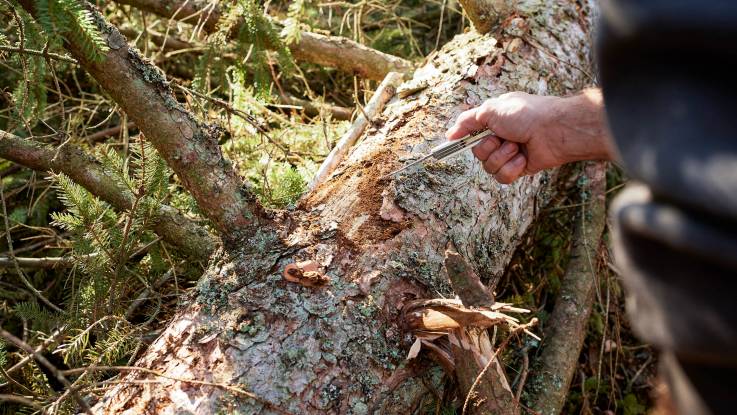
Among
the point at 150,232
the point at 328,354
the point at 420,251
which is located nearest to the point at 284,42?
the point at 150,232

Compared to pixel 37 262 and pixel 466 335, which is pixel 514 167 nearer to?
pixel 466 335

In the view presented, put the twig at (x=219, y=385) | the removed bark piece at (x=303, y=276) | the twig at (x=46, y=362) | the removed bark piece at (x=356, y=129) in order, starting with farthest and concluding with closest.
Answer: the removed bark piece at (x=356, y=129)
the removed bark piece at (x=303, y=276)
the twig at (x=219, y=385)
the twig at (x=46, y=362)

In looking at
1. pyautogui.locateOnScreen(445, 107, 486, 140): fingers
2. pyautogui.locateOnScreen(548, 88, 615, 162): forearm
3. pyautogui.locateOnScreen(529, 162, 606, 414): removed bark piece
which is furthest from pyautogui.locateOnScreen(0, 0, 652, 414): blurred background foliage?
pyautogui.locateOnScreen(548, 88, 615, 162): forearm

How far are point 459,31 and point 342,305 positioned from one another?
2.60 m

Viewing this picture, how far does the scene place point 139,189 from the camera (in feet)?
6.49

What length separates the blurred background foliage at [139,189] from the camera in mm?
2016

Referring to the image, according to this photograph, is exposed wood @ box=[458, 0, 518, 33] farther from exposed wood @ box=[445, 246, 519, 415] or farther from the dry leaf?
the dry leaf

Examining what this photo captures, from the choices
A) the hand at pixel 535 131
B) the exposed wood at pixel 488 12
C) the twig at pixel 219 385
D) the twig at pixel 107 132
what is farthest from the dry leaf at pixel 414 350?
the twig at pixel 107 132

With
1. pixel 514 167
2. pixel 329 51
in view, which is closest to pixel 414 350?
pixel 514 167

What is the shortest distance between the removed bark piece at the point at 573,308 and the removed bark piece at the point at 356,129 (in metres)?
1.04

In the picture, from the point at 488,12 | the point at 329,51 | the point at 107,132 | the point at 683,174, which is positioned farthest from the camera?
the point at 329,51

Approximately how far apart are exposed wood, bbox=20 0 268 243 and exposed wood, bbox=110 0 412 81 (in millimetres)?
1279

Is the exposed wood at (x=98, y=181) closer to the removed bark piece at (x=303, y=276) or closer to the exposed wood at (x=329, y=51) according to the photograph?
the removed bark piece at (x=303, y=276)

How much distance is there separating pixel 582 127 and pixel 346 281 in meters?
0.82
